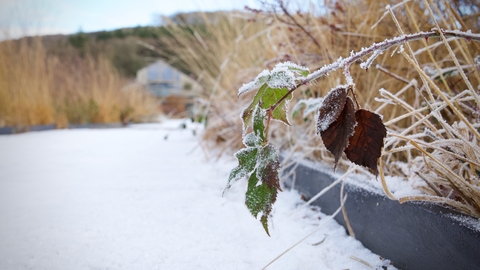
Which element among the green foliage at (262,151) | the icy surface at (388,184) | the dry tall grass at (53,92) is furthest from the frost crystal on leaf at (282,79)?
the dry tall grass at (53,92)

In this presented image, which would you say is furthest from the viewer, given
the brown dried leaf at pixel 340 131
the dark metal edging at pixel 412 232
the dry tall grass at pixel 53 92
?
the dry tall grass at pixel 53 92

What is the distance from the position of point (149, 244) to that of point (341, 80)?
824 millimetres

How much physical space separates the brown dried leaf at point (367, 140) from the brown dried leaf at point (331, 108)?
0.10 ft

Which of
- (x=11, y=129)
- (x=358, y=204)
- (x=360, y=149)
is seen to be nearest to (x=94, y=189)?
(x=358, y=204)

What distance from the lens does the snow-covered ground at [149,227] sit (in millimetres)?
517

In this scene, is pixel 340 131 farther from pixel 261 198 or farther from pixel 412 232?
pixel 412 232

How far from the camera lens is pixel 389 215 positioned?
1.72 ft

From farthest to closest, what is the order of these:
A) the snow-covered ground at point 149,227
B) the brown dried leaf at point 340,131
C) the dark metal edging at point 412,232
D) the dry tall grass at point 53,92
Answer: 1. the dry tall grass at point 53,92
2. the snow-covered ground at point 149,227
3. the dark metal edging at point 412,232
4. the brown dried leaf at point 340,131

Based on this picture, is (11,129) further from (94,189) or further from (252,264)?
(252,264)

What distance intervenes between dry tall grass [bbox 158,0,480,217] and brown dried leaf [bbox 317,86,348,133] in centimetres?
8

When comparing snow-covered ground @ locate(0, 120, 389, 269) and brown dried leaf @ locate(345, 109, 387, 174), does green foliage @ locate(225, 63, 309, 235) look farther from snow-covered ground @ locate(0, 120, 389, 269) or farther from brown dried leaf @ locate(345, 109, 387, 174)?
snow-covered ground @ locate(0, 120, 389, 269)

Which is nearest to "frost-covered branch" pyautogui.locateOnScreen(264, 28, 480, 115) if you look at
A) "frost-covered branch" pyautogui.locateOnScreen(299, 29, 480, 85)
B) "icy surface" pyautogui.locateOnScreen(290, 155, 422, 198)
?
"frost-covered branch" pyautogui.locateOnScreen(299, 29, 480, 85)

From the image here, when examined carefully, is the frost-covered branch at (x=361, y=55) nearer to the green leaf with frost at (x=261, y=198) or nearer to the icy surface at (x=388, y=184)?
the green leaf with frost at (x=261, y=198)

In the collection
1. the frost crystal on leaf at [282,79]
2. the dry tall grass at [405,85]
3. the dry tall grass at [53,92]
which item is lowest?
the dry tall grass at [405,85]
